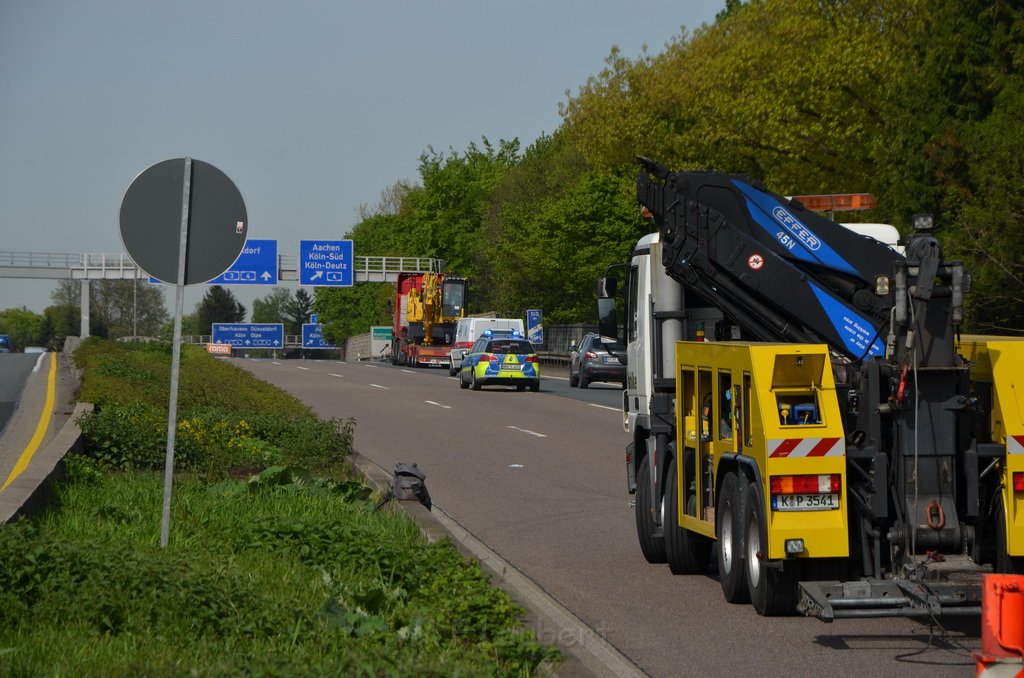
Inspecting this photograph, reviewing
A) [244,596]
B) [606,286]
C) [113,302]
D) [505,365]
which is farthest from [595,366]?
[113,302]

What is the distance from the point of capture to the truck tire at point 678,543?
34.2ft

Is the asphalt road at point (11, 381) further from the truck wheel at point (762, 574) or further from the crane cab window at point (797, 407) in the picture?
the crane cab window at point (797, 407)

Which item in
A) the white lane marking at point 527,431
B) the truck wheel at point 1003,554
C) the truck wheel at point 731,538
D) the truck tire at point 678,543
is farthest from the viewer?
the white lane marking at point 527,431

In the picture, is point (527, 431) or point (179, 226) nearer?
point (179, 226)

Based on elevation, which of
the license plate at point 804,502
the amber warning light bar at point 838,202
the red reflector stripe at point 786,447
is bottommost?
the license plate at point 804,502

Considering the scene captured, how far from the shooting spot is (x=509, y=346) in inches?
1676

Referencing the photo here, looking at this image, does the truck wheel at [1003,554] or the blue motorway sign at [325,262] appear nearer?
the truck wheel at [1003,554]

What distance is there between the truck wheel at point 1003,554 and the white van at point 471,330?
4819 cm

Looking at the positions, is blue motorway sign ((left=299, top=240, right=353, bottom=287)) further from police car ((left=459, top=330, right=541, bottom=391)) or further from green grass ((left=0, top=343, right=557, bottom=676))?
green grass ((left=0, top=343, right=557, bottom=676))

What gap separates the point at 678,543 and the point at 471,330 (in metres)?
48.5

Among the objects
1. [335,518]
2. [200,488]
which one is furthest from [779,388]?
[200,488]

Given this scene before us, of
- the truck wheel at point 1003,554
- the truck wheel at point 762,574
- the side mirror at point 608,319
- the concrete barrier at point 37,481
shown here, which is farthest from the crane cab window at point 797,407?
the concrete barrier at point 37,481

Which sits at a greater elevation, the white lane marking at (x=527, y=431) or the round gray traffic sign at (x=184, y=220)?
the round gray traffic sign at (x=184, y=220)

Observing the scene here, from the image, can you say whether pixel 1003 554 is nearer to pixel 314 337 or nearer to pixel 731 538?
pixel 731 538
